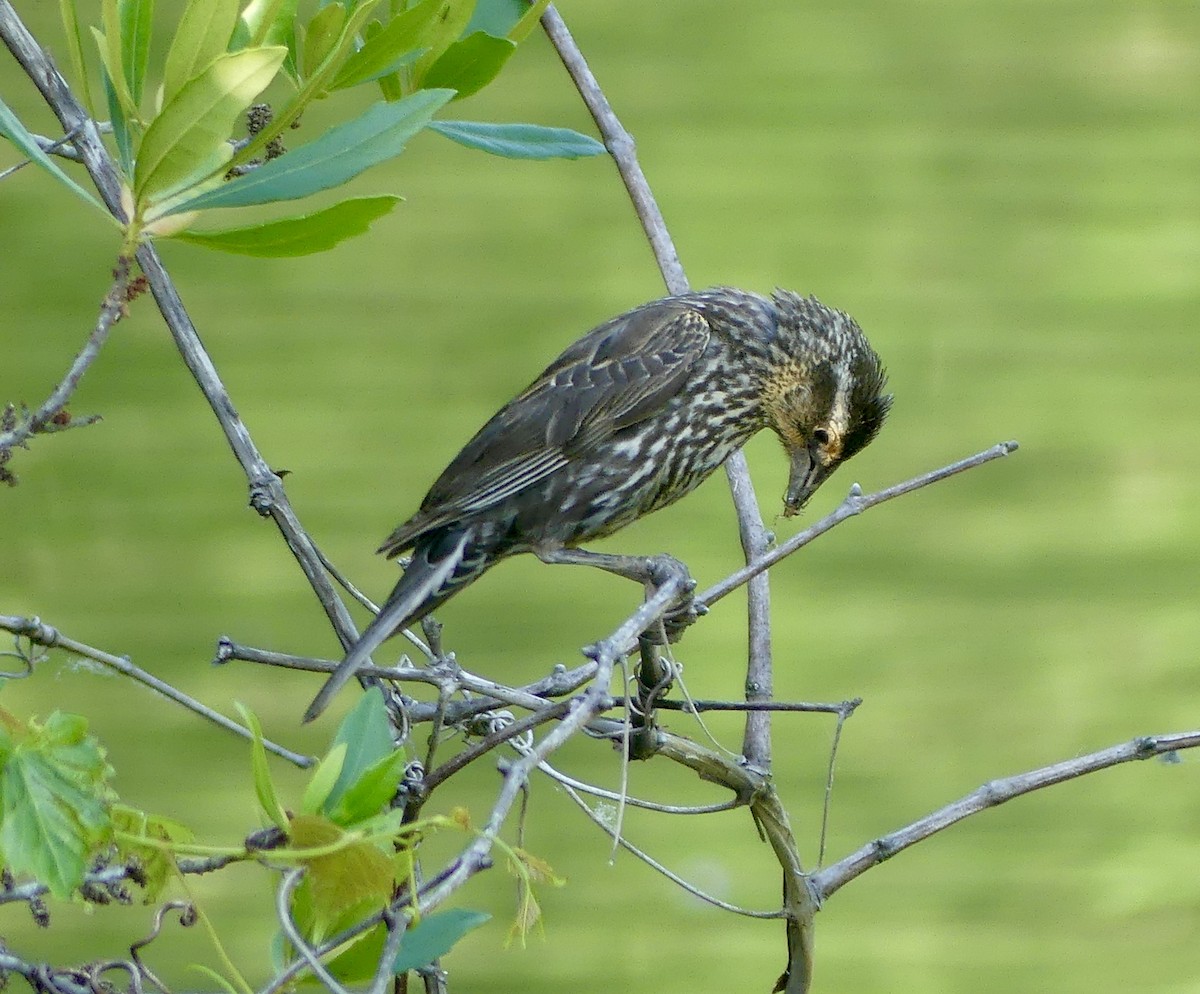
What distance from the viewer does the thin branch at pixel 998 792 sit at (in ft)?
4.67

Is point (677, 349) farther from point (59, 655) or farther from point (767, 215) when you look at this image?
point (59, 655)

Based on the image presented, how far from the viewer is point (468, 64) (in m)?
1.30

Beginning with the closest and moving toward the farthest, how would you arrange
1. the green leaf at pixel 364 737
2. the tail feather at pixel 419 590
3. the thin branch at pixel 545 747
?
the thin branch at pixel 545 747
the green leaf at pixel 364 737
the tail feather at pixel 419 590

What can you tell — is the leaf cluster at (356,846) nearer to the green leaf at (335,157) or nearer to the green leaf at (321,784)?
the green leaf at (321,784)

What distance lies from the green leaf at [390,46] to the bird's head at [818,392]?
120cm

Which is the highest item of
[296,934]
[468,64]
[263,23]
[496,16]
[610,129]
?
[610,129]

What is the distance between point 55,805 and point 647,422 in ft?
4.59

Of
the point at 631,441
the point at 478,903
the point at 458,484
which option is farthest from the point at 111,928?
the point at 631,441

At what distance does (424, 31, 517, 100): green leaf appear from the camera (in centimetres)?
129

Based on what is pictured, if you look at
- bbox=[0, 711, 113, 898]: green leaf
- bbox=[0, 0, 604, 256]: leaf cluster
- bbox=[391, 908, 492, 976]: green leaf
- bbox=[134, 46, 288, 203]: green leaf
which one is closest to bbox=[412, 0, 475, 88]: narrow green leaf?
bbox=[0, 0, 604, 256]: leaf cluster

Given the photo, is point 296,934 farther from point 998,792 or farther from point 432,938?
point 998,792

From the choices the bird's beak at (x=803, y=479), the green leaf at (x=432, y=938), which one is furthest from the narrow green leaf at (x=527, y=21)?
the bird's beak at (x=803, y=479)

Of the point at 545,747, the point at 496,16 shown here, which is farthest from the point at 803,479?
the point at 545,747

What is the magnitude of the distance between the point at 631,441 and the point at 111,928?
1.35 meters
